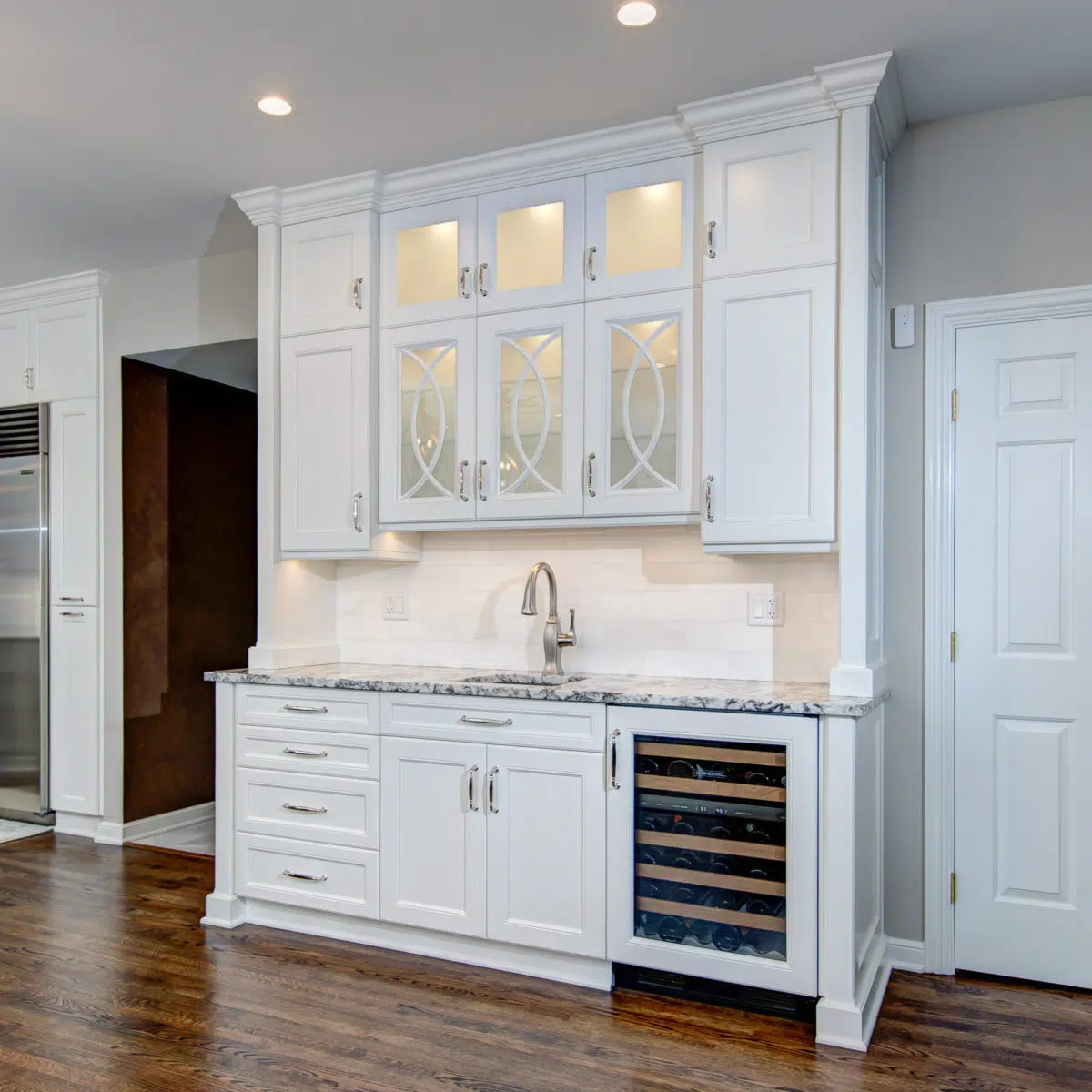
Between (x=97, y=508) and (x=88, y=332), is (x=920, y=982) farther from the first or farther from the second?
(x=88, y=332)

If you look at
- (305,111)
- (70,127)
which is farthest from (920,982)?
(70,127)

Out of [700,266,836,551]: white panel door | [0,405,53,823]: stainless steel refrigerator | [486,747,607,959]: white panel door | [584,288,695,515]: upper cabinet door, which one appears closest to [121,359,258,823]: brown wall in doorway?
[0,405,53,823]: stainless steel refrigerator

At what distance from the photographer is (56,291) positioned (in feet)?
15.7

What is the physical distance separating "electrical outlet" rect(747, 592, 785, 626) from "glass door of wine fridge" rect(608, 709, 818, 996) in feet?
1.98

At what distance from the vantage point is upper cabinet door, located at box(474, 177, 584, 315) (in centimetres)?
327

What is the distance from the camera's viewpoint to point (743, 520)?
2939mm

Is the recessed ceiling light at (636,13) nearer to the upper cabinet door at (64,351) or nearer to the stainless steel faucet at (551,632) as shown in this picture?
the stainless steel faucet at (551,632)

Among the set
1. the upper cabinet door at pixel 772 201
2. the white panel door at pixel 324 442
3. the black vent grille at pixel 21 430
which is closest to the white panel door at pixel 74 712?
the black vent grille at pixel 21 430

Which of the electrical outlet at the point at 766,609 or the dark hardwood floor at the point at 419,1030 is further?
the electrical outlet at the point at 766,609

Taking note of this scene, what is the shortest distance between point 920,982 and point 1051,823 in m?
0.63

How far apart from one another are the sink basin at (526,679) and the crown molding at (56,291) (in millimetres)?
2792

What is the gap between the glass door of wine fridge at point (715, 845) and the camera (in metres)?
2.66

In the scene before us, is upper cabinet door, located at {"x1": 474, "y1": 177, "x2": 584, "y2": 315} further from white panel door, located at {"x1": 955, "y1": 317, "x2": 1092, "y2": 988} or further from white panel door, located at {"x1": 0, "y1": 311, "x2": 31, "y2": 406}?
white panel door, located at {"x1": 0, "y1": 311, "x2": 31, "y2": 406}

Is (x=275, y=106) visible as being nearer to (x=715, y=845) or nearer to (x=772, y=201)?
(x=772, y=201)
